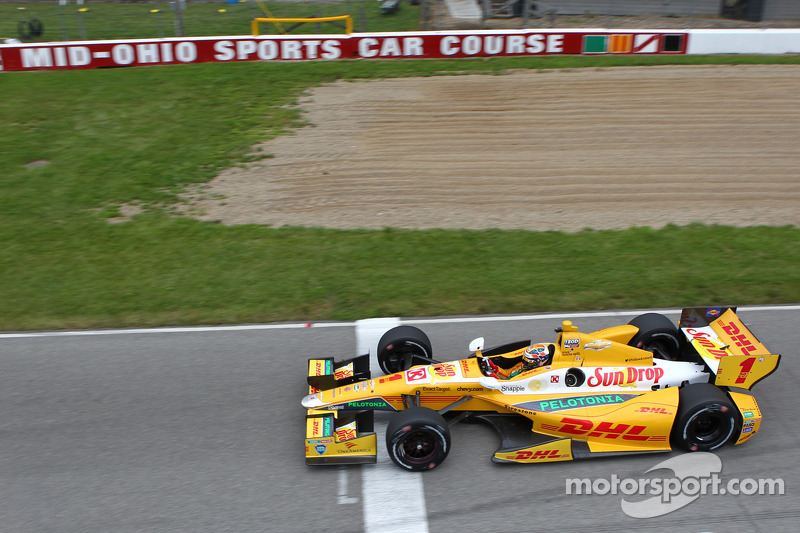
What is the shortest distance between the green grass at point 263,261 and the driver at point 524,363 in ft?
8.36

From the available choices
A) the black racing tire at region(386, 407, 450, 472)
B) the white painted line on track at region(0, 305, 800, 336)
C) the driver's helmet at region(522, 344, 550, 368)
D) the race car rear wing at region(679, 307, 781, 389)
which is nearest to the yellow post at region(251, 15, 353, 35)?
the white painted line on track at region(0, 305, 800, 336)

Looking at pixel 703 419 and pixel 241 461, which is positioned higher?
pixel 703 419

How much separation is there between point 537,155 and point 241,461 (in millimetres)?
10856

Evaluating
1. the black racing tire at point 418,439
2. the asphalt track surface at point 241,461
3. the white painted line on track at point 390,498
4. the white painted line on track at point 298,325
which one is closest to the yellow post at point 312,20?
the white painted line on track at point 298,325

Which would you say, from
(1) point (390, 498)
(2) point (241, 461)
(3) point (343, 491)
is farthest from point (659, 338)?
(2) point (241, 461)

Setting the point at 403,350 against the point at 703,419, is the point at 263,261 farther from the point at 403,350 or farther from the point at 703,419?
the point at 703,419

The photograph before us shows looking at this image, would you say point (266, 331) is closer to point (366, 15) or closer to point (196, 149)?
point (196, 149)

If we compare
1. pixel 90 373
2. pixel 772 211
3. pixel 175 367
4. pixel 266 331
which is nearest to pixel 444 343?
pixel 266 331

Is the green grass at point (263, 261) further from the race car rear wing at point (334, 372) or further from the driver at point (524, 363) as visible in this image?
the driver at point (524, 363)

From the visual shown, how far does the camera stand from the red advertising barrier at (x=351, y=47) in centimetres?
2033

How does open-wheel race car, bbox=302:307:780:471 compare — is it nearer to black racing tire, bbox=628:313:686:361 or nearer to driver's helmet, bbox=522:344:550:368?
driver's helmet, bbox=522:344:550:368

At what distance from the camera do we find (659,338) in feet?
27.4

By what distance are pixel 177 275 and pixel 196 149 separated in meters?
5.90

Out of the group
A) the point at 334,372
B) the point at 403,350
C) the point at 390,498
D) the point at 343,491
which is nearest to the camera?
the point at 390,498
